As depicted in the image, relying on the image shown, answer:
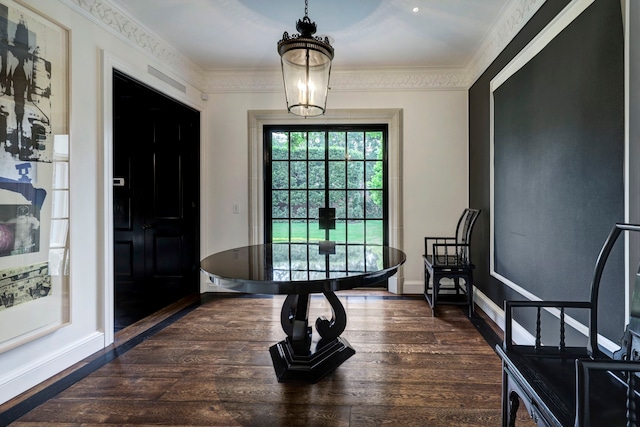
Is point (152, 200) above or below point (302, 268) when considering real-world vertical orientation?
above

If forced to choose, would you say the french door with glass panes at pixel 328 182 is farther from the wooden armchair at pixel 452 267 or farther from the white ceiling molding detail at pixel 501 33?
the white ceiling molding detail at pixel 501 33

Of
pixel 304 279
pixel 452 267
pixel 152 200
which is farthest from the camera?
pixel 152 200

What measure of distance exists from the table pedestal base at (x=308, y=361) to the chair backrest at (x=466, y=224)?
1.68 meters

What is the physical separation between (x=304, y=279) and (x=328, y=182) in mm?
2525

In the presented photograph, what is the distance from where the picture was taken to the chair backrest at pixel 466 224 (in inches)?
119

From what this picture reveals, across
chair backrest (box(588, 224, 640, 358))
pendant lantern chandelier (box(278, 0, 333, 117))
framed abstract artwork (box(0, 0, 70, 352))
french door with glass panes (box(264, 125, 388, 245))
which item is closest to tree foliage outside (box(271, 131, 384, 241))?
french door with glass panes (box(264, 125, 388, 245))

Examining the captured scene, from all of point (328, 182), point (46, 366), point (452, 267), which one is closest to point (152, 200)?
point (46, 366)

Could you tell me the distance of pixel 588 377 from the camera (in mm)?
788

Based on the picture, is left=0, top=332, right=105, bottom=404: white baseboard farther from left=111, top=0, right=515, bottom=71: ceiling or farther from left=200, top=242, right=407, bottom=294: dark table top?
left=111, top=0, right=515, bottom=71: ceiling

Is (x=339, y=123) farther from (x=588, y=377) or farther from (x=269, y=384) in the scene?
(x=588, y=377)

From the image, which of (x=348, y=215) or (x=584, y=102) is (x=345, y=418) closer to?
(x=584, y=102)

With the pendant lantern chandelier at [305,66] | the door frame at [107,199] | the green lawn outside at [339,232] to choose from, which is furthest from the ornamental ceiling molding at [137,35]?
the green lawn outside at [339,232]

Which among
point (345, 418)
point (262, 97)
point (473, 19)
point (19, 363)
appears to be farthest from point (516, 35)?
point (19, 363)

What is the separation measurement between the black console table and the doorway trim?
1.36 meters
